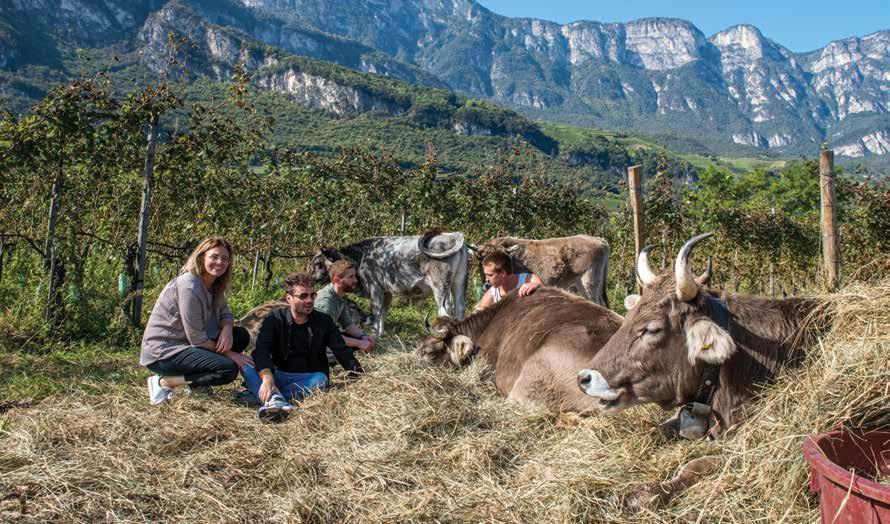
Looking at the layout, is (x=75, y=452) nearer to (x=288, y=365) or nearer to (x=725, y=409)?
(x=288, y=365)

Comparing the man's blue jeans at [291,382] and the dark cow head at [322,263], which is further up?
the dark cow head at [322,263]

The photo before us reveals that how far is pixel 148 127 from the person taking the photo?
319 inches

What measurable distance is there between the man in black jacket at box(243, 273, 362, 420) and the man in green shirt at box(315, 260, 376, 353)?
0.61 meters

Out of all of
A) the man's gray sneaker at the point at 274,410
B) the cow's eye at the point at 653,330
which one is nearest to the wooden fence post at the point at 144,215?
the man's gray sneaker at the point at 274,410

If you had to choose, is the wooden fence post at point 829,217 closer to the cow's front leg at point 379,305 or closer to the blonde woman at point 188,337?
the cow's front leg at point 379,305

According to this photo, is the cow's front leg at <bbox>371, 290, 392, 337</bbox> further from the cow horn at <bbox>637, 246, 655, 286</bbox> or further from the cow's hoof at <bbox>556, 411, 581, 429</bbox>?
the cow horn at <bbox>637, 246, 655, 286</bbox>

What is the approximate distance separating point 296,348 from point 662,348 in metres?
3.16

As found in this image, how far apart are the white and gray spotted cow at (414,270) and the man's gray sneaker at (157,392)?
417cm

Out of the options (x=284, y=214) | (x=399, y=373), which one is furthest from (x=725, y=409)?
(x=284, y=214)

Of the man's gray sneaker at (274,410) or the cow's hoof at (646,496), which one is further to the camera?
the man's gray sneaker at (274,410)

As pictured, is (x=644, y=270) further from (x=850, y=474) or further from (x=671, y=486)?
(x=850, y=474)

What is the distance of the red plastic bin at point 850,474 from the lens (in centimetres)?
215

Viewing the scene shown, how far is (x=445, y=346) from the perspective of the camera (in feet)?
19.4

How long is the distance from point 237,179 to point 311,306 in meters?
6.49
